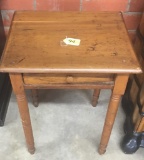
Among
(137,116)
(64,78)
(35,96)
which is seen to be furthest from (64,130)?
(64,78)

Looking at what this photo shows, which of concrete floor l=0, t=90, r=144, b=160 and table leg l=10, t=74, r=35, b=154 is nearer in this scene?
table leg l=10, t=74, r=35, b=154

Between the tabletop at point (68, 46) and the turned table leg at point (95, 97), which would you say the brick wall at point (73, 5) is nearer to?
the tabletop at point (68, 46)

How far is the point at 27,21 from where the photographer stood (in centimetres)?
91

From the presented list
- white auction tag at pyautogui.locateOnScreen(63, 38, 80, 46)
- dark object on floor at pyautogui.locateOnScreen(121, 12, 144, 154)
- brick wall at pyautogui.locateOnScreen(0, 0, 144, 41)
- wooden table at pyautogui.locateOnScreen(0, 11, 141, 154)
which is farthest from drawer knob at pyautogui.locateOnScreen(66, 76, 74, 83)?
brick wall at pyautogui.locateOnScreen(0, 0, 144, 41)

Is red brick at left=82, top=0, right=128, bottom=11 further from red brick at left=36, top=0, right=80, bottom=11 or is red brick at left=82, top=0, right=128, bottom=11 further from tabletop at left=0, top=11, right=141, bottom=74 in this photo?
tabletop at left=0, top=11, right=141, bottom=74

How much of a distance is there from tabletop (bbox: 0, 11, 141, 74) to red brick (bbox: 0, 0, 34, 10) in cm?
23

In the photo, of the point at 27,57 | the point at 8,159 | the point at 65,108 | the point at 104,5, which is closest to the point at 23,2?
the point at 104,5

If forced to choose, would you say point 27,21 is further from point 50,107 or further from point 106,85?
point 50,107

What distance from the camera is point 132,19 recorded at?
1219mm

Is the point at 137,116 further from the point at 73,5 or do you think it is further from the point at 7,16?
→ the point at 7,16

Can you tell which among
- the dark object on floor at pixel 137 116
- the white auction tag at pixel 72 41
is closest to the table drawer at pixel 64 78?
the white auction tag at pixel 72 41

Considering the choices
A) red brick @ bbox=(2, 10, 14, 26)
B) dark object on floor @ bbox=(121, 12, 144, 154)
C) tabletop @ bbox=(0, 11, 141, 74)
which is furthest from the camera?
red brick @ bbox=(2, 10, 14, 26)

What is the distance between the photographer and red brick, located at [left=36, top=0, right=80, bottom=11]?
45.0 inches

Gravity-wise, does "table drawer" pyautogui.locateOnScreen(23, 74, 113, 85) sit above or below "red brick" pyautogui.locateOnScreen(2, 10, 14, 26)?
above
